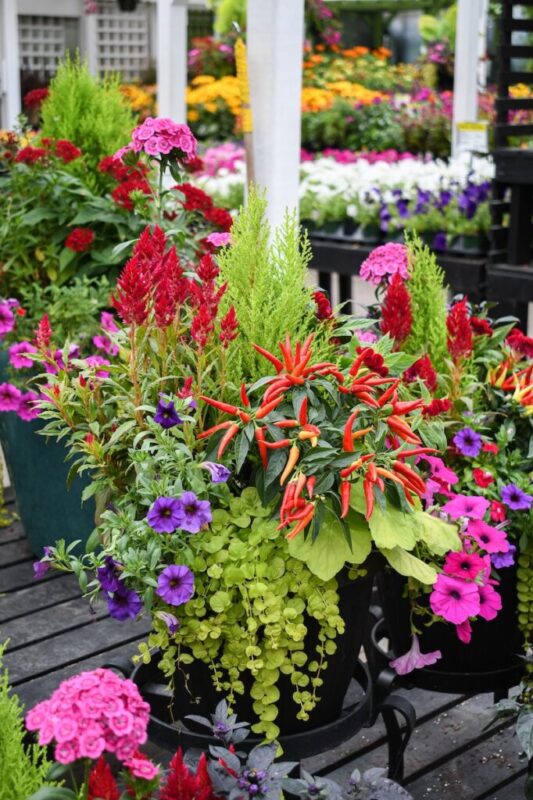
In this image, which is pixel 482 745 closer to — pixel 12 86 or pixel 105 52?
pixel 12 86

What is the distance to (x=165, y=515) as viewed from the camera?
1526 mm

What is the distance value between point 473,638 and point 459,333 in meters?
0.53

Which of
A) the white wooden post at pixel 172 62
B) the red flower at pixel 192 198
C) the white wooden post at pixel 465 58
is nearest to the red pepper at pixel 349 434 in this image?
the red flower at pixel 192 198

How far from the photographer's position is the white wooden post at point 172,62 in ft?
14.5

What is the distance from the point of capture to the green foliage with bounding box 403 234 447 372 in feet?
6.88

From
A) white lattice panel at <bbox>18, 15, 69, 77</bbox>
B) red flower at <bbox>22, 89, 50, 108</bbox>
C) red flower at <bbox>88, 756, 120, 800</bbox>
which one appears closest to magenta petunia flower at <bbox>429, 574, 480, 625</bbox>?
red flower at <bbox>88, 756, 120, 800</bbox>

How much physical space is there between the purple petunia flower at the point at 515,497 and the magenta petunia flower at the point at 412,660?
0.27 meters

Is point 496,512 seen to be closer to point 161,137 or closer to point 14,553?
point 161,137

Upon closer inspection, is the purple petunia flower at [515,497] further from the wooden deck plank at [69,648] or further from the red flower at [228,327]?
the wooden deck plank at [69,648]

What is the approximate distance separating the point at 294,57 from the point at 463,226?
5.98ft

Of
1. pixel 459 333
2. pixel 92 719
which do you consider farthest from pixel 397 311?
pixel 92 719

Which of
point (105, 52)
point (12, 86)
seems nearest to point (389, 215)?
point (12, 86)

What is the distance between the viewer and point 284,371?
1.65m

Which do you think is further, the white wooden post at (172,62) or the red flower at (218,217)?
the white wooden post at (172,62)
